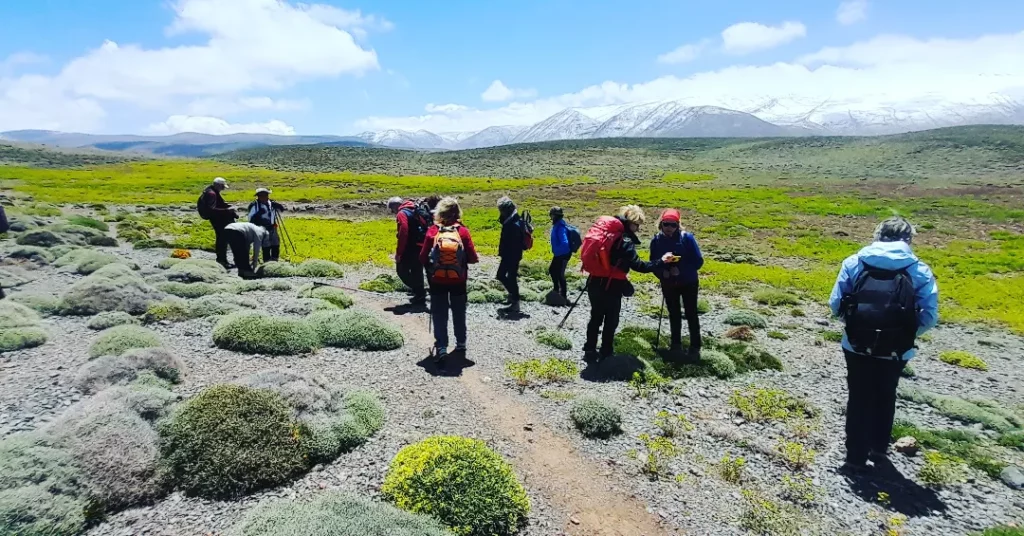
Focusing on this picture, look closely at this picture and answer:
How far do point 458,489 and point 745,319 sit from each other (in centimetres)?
1149

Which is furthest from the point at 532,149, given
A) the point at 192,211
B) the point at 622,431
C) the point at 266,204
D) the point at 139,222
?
the point at 622,431

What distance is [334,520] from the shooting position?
4.38m

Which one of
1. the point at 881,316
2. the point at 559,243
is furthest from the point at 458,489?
the point at 559,243

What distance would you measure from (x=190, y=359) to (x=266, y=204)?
9.27 meters

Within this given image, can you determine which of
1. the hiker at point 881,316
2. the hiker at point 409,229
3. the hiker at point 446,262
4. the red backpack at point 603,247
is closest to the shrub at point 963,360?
the hiker at point 881,316

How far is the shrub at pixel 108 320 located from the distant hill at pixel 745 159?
89310mm

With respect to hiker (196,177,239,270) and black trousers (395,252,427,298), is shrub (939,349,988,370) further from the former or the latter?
hiker (196,177,239,270)

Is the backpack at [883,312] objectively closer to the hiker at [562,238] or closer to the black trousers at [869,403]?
the black trousers at [869,403]

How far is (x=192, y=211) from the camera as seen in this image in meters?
40.1

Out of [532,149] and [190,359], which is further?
[532,149]

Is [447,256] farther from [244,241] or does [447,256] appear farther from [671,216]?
[244,241]

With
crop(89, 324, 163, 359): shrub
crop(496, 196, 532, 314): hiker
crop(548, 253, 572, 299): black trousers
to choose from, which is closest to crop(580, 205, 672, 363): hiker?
crop(496, 196, 532, 314): hiker

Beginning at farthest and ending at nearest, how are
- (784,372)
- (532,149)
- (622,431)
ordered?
1. (532,149)
2. (784,372)
3. (622,431)

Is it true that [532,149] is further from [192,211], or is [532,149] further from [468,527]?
[468,527]
